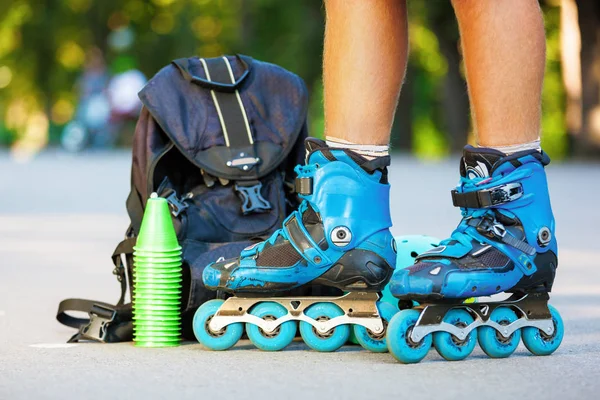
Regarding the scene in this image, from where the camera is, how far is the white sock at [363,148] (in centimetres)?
330

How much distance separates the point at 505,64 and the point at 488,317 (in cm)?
68

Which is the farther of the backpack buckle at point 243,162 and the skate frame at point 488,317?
the backpack buckle at point 243,162

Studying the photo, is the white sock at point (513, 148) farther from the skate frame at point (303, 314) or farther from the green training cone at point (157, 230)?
the green training cone at point (157, 230)

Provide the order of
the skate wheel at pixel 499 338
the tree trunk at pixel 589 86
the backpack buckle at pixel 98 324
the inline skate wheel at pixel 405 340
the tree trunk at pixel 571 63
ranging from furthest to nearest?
the tree trunk at pixel 571 63 → the tree trunk at pixel 589 86 → the backpack buckle at pixel 98 324 → the skate wheel at pixel 499 338 → the inline skate wheel at pixel 405 340

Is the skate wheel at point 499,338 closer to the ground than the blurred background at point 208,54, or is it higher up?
closer to the ground

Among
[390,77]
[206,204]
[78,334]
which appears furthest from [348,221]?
[78,334]

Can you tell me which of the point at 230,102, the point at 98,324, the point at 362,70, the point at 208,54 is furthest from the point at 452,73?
the point at 362,70

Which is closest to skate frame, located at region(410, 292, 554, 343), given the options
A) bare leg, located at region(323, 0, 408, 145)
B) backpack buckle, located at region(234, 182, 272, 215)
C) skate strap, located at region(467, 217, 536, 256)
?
skate strap, located at region(467, 217, 536, 256)

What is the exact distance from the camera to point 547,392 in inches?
105

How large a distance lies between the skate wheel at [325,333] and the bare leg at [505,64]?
632 mm

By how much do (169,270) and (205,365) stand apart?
1.64 feet

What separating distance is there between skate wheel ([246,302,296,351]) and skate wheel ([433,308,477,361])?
1.43 feet

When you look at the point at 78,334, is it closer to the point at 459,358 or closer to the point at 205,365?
the point at 205,365

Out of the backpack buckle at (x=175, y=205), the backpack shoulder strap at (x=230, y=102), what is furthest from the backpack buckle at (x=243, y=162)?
the backpack buckle at (x=175, y=205)
